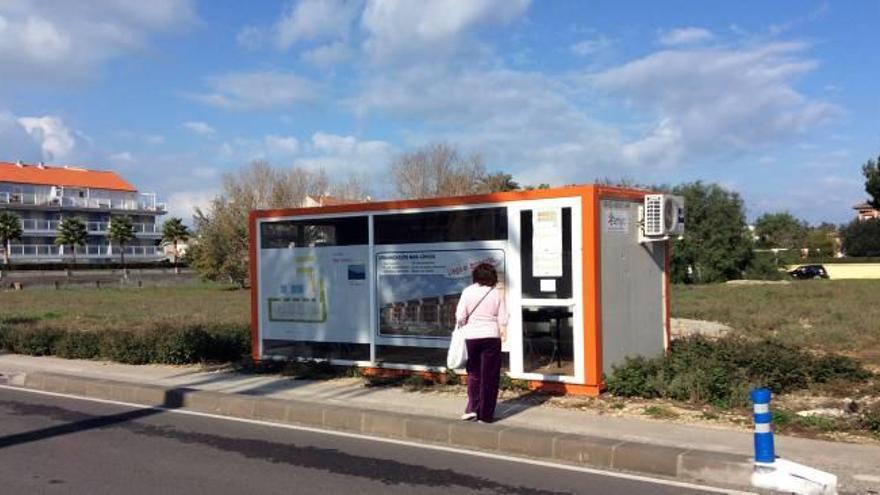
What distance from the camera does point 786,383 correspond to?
35.1 feet

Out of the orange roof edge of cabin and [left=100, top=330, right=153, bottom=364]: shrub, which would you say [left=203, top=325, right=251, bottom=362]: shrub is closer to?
[left=100, top=330, right=153, bottom=364]: shrub

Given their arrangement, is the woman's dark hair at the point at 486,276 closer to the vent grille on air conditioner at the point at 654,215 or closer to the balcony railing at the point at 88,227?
the vent grille on air conditioner at the point at 654,215

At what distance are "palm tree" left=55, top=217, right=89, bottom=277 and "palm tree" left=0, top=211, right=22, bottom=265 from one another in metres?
5.32

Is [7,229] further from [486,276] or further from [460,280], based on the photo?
[486,276]

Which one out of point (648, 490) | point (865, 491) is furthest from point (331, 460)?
point (865, 491)

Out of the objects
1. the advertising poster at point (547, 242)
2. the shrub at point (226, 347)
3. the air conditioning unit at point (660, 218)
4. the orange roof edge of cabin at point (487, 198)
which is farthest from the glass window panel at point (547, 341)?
the shrub at point (226, 347)

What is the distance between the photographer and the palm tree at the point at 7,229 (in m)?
92.5

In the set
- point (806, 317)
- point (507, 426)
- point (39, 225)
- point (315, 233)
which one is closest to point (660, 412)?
point (507, 426)

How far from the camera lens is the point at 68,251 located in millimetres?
103438

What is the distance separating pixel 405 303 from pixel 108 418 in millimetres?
4326

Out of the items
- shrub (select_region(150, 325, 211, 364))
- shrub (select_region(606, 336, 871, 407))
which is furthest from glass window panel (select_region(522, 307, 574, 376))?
shrub (select_region(150, 325, 211, 364))

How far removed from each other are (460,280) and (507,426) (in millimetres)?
3249

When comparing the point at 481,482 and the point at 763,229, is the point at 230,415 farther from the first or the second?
the point at 763,229

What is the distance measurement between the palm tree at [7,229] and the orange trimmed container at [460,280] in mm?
90696
